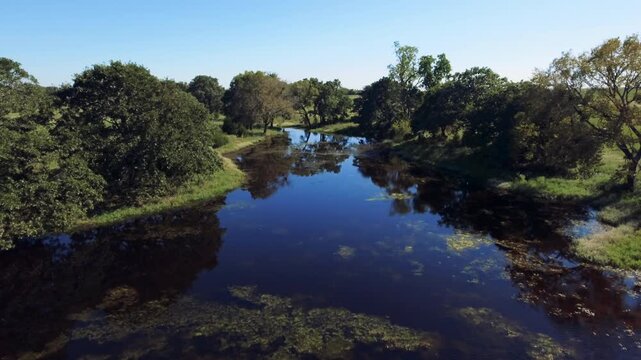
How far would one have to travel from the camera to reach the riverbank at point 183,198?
38125mm

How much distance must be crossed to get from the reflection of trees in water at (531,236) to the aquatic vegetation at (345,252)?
11352 mm

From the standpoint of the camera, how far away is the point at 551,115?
49531 mm

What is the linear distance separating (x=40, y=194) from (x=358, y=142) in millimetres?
81640

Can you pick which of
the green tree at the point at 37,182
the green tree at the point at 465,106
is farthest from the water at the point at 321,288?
the green tree at the point at 465,106

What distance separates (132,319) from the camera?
2312cm

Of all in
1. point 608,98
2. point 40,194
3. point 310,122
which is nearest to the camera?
point 40,194

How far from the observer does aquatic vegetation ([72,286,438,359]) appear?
68.1 feet

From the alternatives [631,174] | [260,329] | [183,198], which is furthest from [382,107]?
[260,329]

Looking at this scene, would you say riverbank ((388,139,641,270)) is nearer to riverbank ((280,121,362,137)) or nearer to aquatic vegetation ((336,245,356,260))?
aquatic vegetation ((336,245,356,260))

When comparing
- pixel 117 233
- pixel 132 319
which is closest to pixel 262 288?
pixel 132 319

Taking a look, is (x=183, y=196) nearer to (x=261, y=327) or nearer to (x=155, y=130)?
(x=155, y=130)

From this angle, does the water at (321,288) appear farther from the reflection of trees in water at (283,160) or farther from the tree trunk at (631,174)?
the reflection of trees in water at (283,160)

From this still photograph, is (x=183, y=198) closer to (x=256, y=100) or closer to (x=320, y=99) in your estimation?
(x=256, y=100)

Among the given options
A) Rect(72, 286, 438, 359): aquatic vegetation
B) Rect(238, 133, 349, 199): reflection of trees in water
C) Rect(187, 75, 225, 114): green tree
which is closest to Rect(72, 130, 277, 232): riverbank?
Rect(238, 133, 349, 199): reflection of trees in water
